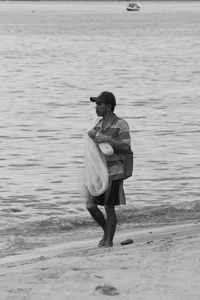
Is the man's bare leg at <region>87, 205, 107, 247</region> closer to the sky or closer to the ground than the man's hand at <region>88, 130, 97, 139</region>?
closer to the ground

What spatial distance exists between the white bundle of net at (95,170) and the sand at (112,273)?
24.4 inches

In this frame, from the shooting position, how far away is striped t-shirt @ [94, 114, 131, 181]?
10.4m

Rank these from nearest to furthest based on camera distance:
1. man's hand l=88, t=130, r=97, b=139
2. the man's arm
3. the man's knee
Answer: the man's arm
man's hand l=88, t=130, r=97, b=139
the man's knee

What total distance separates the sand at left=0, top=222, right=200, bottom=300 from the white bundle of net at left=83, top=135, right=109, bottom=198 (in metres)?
0.62

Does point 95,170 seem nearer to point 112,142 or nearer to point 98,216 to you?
point 112,142

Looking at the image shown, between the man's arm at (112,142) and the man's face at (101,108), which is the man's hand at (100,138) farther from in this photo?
the man's face at (101,108)

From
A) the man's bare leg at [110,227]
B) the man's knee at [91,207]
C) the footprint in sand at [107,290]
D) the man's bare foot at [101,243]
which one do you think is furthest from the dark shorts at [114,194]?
the footprint in sand at [107,290]

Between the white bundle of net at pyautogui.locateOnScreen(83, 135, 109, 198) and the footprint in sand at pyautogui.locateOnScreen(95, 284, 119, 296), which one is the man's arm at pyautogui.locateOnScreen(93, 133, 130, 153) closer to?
the white bundle of net at pyautogui.locateOnScreen(83, 135, 109, 198)

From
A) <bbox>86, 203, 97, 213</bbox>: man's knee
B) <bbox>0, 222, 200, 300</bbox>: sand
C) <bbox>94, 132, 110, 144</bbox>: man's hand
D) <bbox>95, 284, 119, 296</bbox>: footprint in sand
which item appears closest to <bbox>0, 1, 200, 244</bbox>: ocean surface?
<bbox>86, 203, 97, 213</bbox>: man's knee

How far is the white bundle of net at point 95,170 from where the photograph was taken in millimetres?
10383

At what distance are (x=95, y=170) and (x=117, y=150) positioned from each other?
0.30 metres

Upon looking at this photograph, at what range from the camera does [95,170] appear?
1048 centimetres

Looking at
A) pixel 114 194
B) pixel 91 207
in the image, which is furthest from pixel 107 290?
pixel 91 207

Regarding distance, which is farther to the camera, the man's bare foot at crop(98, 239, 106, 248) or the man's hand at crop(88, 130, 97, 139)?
the man's bare foot at crop(98, 239, 106, 248)
